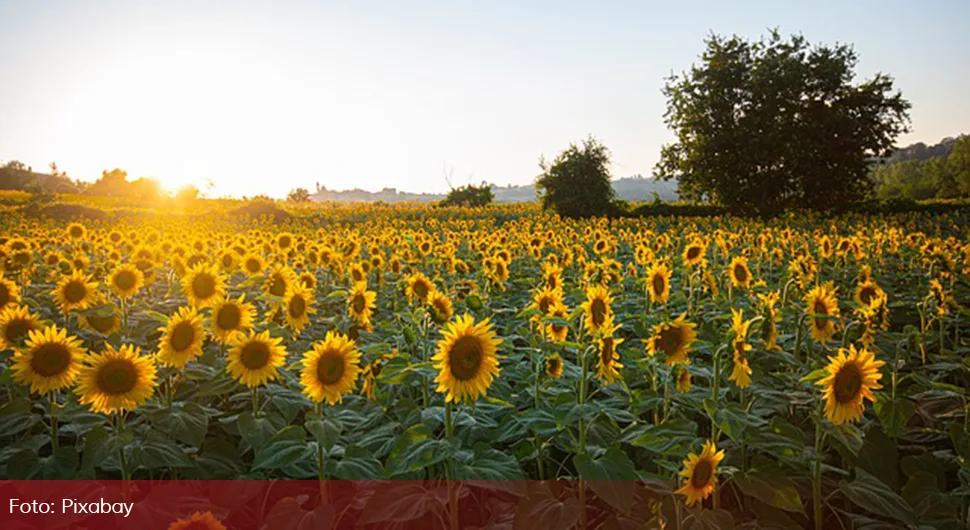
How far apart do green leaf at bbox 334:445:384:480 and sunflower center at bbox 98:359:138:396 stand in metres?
1.05

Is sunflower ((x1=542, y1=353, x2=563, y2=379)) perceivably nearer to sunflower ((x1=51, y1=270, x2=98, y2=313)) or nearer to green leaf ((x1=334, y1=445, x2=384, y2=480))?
green leaf ((x1=334, y1=445, x2=384, y2=480))

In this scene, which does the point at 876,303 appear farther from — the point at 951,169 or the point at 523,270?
the point at 951,169

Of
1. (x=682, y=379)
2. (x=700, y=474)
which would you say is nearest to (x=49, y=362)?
(x=700, y=474)

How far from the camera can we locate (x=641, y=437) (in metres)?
2.44

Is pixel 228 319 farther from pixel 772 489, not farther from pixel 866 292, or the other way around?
pixel 866 292

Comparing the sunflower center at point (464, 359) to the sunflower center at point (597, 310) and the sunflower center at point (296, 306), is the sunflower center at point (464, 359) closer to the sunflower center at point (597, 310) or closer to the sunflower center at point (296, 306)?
the sunflower center at point (597, 310)

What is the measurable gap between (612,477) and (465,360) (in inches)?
30.9

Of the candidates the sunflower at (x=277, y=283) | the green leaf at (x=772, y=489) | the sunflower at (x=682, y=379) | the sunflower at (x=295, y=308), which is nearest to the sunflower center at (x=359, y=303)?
the sunflower at (x=295, y=308)

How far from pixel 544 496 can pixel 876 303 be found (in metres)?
2.66

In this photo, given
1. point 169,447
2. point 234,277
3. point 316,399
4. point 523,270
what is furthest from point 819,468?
point 234,277

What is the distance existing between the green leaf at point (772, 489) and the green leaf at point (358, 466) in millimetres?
1613

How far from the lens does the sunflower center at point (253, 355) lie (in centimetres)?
301

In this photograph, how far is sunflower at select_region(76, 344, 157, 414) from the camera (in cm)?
259

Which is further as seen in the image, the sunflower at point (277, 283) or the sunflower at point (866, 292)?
the sunflower at point (866, 292)
